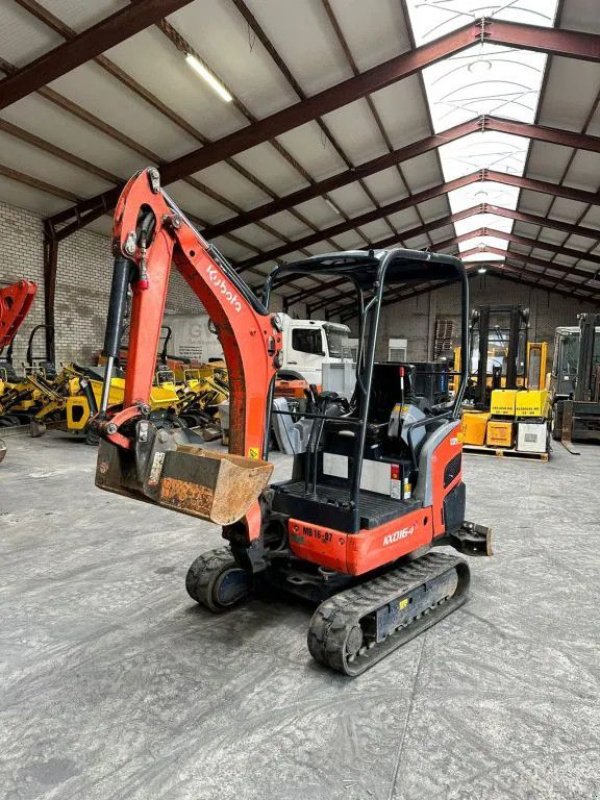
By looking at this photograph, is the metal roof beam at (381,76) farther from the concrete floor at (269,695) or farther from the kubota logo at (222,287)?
the kubota logo at (222,287)

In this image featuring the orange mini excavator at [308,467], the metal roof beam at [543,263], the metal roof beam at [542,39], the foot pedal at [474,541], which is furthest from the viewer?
the metal roof beam at [543,263]

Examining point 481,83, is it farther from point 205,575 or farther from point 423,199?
point 205,575

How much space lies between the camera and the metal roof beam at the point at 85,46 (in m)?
7.10

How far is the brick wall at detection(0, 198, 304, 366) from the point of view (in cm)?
1204

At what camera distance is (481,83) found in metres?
10.7

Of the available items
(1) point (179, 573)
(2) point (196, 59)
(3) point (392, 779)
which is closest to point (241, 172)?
(2) point (196, 59)

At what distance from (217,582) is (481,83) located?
445 inches

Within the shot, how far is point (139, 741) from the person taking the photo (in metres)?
2.29

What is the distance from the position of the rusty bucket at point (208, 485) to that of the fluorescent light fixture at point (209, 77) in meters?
8.33

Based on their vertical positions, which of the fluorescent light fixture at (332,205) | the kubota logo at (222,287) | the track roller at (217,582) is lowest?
the track roller at (217,582)

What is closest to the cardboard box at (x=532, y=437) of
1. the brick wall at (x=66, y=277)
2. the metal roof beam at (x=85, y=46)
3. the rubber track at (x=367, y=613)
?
the rubber track at (x=367, y=613)

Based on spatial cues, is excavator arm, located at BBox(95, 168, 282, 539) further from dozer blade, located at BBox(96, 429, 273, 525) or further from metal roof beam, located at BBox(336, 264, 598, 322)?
metal roof beam, located at BBox(336, 264, 598, 322)

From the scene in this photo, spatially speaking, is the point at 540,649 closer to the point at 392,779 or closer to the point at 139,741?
the point at 392,779

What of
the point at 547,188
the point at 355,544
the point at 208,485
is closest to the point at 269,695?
the point at 355,544
